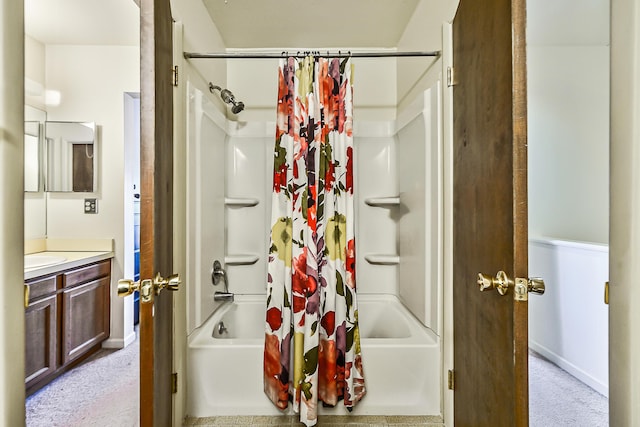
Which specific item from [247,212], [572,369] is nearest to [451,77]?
[572,369]

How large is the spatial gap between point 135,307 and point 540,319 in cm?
220

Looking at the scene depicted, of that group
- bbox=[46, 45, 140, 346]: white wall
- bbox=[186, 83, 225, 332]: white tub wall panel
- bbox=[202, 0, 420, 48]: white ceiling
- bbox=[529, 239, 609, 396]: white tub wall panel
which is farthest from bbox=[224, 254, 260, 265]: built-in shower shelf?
bbox=[529, 239, 609, 396]: white tub wall panel

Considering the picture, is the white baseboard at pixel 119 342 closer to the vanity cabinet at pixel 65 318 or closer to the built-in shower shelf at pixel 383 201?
the vanity cabinet at pixel 65 318

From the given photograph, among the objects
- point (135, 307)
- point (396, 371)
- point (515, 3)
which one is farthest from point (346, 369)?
point (515, 3)

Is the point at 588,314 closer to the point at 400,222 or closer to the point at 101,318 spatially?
the point at 400,222

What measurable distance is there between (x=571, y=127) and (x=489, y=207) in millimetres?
327

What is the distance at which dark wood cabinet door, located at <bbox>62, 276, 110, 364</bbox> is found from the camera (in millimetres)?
1728

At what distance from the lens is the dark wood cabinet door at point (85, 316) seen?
1728 millimetres

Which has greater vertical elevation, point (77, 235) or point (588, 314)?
point (77, 235)

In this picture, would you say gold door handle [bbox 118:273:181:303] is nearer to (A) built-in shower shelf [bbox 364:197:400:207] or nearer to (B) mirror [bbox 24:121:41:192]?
(B) mirror [bbox 24:121:41:192]

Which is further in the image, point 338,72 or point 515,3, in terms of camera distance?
point 338,72

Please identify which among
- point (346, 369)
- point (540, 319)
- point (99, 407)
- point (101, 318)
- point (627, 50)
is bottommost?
point (99, 407)

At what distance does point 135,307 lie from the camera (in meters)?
2.14

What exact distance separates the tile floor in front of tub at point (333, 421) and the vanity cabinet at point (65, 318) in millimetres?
690
